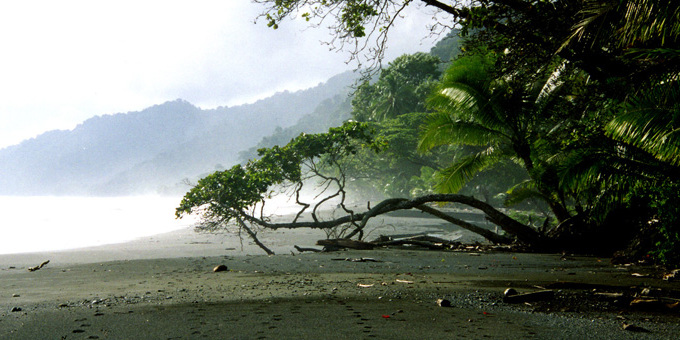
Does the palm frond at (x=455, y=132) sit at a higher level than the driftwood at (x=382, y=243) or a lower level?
higher

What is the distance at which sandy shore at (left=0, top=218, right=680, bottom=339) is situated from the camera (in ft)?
11.1

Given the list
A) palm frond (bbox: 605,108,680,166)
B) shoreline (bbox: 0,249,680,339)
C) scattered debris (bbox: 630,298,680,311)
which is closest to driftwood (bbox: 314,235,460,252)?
shoreline (bbox: 0,249,680,339)

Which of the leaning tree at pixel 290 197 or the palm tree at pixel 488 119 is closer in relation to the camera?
the palm tree at pixel 488 119

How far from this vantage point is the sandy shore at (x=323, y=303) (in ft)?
11.1

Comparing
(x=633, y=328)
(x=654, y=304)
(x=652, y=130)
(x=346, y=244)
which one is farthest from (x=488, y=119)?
(x=633, y=328)

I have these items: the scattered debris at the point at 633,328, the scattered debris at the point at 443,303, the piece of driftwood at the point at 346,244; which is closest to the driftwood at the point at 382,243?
the piece of driftwood at the point at 346,244

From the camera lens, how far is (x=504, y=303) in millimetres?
4277

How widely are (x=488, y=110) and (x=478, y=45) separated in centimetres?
434

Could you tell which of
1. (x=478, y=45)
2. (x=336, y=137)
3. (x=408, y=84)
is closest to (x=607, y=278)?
(x=478, y=45)

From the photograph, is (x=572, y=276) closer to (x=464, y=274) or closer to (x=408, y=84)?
(x=464, y=274)

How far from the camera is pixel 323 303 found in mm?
4395

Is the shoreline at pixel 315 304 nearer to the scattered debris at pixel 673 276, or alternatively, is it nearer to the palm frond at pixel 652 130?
the scattered debris at pixel 673 276

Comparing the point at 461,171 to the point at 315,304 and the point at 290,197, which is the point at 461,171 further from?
the point at 315,304

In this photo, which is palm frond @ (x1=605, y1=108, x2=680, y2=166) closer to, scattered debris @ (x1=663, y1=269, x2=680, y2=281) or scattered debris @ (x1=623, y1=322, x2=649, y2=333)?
scattered debris @ (x1=663, y1=269, x2=680, y2=281)
